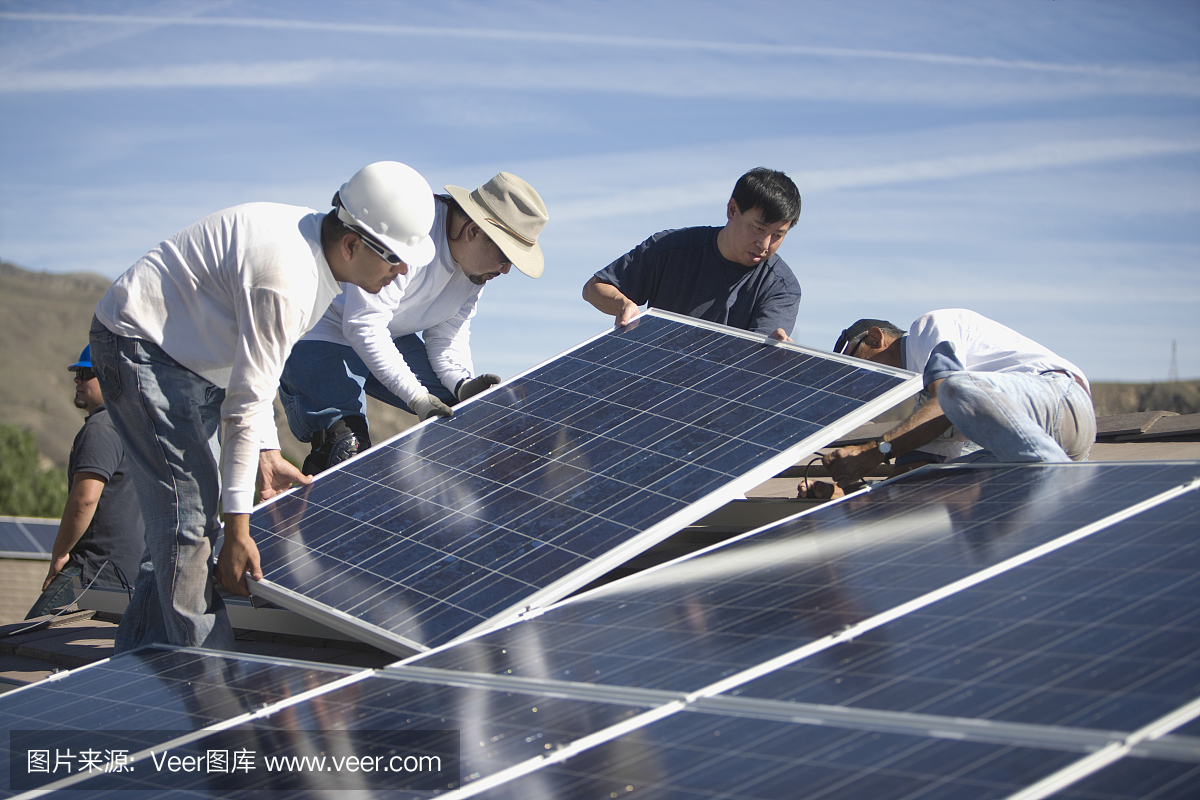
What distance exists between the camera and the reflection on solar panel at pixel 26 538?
13156mm

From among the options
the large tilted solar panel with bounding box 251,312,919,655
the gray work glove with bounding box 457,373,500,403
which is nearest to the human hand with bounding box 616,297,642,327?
the large tilted solar panel with bounding box 251,312,919,655

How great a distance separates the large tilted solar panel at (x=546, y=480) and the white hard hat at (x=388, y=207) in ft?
4.30

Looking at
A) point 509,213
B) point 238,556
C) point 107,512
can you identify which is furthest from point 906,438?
point 107,512

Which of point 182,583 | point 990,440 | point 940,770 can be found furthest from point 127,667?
point 990,440

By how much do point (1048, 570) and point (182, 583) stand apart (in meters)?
3.72

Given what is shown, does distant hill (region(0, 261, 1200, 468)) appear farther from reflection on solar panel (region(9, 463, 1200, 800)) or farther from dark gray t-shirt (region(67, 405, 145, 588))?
reflection on solar panel (region(9, 463, 1200, 800))

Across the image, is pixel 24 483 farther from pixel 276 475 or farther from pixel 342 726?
pixel 342 726

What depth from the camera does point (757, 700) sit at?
3.01m

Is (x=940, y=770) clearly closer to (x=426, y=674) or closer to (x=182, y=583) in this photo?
(x=426, y=674)

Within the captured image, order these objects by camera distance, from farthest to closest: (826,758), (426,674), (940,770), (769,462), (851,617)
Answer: (769,462), (426,674), (851,617), (826,758), (940,770)

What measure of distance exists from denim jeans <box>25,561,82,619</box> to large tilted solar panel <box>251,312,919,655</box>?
2.35 metres

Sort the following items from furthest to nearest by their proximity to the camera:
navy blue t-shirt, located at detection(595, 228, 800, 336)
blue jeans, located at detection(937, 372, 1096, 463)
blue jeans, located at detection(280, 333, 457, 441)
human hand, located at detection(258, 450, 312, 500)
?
navy blue t-shirt, located at detection(595, 228, 800, 336), blue jeans, located at detection(280, 333, 457, 441), human hand, located at detection(258, 450, 312, 500), blue jeans, located at detection(937, 372, 1096, 463)

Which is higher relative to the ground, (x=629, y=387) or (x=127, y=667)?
(x=629, y=387)

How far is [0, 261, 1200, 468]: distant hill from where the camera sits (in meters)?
81.6
